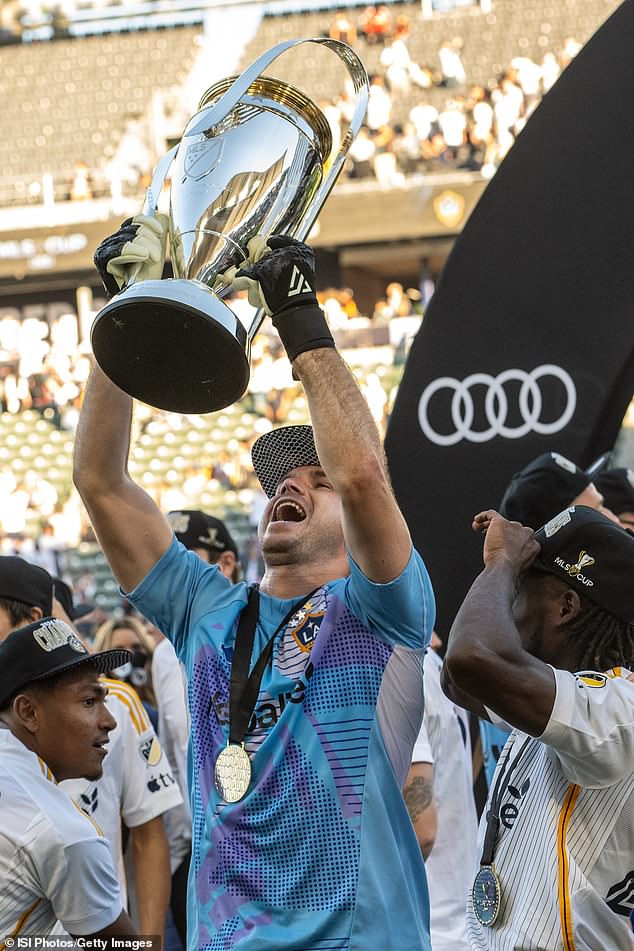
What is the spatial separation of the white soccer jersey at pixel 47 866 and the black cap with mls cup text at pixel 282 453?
82 cm

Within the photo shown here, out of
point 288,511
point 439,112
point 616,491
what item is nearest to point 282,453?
point 288,511

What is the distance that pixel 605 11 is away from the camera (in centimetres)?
2464

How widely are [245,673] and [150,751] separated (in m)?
1.70

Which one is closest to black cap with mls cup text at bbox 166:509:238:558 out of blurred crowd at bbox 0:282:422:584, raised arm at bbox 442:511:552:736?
raised arm at bbox 442:511:552:736

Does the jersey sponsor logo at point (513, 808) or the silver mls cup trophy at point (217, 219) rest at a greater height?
the silver mls cup trophy at point (217, 219)

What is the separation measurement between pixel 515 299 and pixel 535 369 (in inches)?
9.5

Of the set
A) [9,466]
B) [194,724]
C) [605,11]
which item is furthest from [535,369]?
[605,11]

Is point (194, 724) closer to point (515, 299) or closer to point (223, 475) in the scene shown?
point (515, 299)

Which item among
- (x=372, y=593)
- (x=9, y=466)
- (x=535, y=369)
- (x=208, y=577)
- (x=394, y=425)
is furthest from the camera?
(x=9, y=466)

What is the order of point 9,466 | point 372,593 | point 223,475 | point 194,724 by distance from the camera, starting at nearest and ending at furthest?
point 372,593, point 194,724, point 223,475, point 9,466

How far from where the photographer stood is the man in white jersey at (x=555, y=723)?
210 centimetres

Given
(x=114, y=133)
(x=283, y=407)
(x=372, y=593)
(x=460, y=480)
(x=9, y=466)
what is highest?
(x=372, y=593)

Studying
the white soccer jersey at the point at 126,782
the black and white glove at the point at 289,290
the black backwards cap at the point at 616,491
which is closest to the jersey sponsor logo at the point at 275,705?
the black and white glove at the point at 289,290

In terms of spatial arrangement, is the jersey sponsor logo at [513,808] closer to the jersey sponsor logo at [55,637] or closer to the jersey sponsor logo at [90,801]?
the jersey sponsor logo at [55,637]
